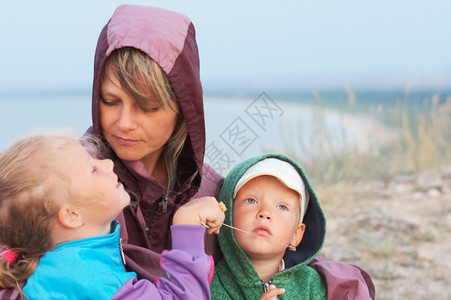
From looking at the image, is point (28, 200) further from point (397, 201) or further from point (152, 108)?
point (397, 201)

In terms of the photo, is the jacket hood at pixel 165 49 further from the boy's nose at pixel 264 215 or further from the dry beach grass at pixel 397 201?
the dry beach grass at pixel 397 201

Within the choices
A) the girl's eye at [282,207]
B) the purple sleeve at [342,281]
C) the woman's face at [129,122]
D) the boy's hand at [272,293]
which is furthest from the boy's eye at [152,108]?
the purple sleeve at [342,281]

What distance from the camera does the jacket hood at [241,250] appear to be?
113 inches

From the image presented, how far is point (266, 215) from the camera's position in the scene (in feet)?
9.09

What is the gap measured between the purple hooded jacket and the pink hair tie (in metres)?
0.51

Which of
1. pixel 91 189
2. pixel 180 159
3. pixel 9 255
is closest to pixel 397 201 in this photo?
pixel 180 159

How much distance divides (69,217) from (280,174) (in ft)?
3.21

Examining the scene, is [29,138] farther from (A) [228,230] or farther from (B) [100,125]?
(A) [228,230]

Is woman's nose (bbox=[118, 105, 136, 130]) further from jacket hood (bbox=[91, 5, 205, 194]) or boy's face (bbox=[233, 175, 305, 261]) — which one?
boy's face (bbox=[233, 175, 305, 261])

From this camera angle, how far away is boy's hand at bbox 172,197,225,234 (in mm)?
2389

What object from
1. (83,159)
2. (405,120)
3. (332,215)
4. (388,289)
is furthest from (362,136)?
(83,159)

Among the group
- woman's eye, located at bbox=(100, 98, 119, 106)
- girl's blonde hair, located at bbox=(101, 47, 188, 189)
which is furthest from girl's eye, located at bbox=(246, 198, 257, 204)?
woman's eye, located at bbox=(100, 98, 119, 106)

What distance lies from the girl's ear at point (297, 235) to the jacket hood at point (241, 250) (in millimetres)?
80

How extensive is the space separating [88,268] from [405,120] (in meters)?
5.91
